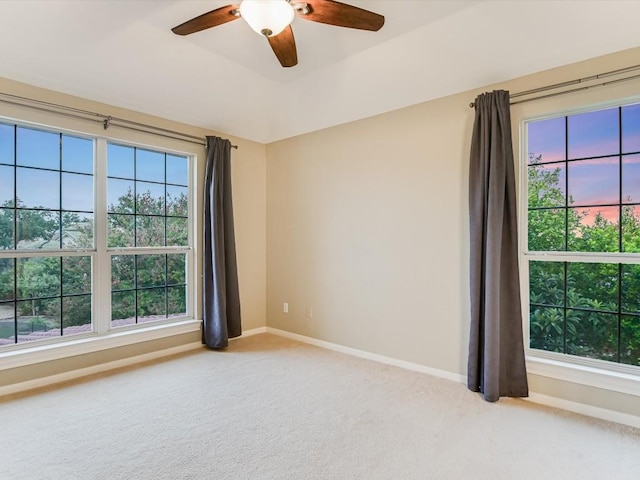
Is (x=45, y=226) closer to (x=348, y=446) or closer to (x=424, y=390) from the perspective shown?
(x=348, y=446)

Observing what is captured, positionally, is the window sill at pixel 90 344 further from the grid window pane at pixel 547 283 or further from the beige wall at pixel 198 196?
the grid window pane at pixel 547 283

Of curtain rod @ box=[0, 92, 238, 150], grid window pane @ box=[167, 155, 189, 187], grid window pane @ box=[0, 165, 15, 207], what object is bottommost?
grid window pane @ box=[0, 165, 15, 207]

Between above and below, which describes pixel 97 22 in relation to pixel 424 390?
above

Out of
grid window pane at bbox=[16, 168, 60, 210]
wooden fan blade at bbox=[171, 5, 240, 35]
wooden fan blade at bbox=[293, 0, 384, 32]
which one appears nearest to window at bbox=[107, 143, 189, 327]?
grid window pane at bbox=[16, 168, 60, 210]

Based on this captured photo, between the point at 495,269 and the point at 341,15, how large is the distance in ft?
6.77

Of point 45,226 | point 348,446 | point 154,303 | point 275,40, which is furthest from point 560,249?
point 45,226

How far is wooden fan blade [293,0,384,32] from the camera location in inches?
72.7

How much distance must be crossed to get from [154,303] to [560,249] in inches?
154

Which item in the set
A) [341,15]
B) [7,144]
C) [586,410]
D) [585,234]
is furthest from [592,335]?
[7,144]

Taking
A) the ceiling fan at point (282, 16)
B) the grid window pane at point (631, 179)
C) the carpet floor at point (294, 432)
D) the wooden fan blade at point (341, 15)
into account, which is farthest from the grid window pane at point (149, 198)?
the grid window pane at point (631, 179)

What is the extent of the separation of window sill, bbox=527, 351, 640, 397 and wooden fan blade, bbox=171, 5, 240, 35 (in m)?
3.16

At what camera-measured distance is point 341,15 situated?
1.93 meters

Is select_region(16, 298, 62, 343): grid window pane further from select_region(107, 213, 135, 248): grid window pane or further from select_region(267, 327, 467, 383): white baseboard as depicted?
select_region(267, 327, 467, 383): white baseboard

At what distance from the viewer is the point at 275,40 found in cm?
210
